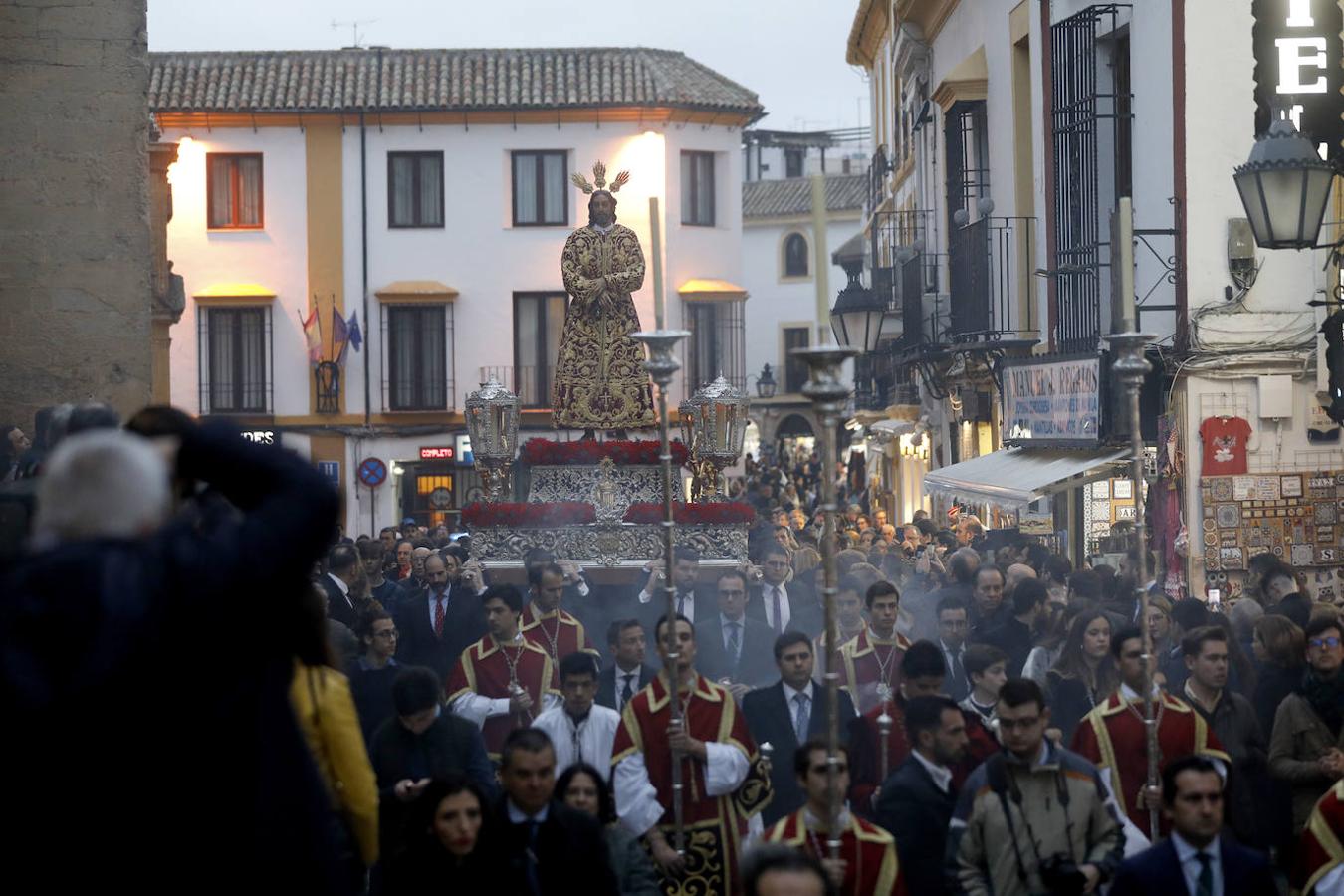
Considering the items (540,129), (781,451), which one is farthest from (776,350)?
(540,129)

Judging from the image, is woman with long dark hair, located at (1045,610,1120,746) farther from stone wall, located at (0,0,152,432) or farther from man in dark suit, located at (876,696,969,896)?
stone wall, located at (0,0,152,432)

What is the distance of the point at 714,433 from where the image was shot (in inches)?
746

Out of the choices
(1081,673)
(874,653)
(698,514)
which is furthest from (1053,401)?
(1081,673)

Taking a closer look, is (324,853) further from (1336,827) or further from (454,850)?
(1336,827)

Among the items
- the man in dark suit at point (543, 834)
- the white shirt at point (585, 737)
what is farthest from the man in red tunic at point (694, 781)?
the man in dark suit at point (543, 834)

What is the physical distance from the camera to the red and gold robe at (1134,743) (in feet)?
24.4

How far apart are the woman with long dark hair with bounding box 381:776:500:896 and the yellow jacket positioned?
3.60 feet

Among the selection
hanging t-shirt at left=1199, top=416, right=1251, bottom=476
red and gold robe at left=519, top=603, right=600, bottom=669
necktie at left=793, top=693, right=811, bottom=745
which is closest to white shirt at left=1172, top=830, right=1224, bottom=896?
necktie at left=793, top=693, right=811, bottom=745

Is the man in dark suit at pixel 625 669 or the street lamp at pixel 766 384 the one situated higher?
the street lamp at pixel 766 384

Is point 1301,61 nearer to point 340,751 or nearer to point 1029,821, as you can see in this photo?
point 1029,821

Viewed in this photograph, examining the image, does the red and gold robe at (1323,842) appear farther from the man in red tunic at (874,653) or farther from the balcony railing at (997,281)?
the balcony railing at (997,281)

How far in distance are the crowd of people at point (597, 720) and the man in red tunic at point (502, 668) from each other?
0.02 meters

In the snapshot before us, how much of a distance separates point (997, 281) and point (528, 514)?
650 centimetres

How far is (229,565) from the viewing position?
2.96 meters
